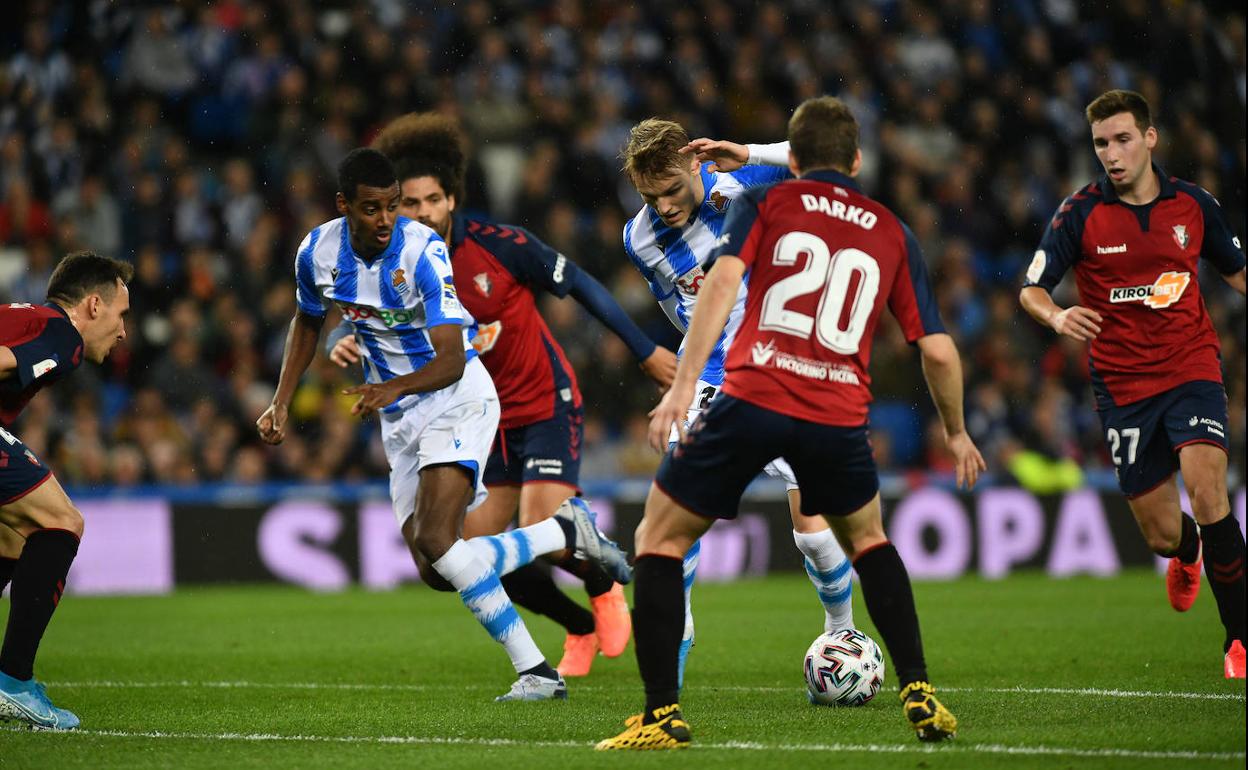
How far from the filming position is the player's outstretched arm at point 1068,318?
7.04 meters

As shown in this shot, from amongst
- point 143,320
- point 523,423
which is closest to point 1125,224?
point 523,423

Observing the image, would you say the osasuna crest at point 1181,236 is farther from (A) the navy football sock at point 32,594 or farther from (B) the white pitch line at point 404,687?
(A) the navy football sock at point 32,594

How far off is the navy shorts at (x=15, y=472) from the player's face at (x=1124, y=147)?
4764 millimetres

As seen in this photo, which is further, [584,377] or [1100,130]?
[584,377]

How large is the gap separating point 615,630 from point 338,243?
2461mm

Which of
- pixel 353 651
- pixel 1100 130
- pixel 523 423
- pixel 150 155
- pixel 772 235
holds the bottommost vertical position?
pixel 353 651

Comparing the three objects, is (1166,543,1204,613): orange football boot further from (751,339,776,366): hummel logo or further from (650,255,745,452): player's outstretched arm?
(650,255,745,452): player's outstretched arm

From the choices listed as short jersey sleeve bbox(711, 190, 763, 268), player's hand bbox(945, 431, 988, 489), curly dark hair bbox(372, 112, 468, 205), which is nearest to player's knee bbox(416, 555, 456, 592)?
curly dark hair bbox(372, 112, 468, 205)

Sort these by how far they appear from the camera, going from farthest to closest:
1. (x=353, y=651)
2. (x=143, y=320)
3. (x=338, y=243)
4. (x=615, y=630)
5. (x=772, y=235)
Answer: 1. (x=143, y=320)
2. (x=353, y=651)
3. (x=615, y=630)
4. (x=338, y=243)
5. (x=772, y=235)

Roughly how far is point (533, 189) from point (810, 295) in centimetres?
1208

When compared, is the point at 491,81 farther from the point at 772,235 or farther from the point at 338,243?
the point at 772,235

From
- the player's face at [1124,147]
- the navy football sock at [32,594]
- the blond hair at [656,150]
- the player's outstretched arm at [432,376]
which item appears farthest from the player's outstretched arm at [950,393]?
the navy football sock at [32,594]

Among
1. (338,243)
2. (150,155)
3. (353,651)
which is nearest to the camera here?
(338,243)

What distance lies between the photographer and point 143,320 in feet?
52.4
